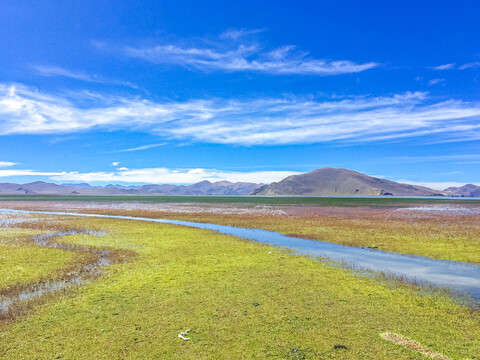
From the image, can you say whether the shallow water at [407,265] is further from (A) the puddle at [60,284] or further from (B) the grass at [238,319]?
(A) the puddle at [60,284]

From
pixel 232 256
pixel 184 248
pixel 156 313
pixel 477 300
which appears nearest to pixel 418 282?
pixel 477 300

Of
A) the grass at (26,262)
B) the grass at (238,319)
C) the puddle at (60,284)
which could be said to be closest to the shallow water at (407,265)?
the grass at (238,319)

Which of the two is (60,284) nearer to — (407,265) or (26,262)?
(26,262)

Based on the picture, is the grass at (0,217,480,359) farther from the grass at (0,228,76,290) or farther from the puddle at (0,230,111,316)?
the grass at (0,228,76,290)

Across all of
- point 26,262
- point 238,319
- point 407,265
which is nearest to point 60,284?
point 26,262

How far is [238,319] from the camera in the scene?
12.9m

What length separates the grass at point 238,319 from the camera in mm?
10445

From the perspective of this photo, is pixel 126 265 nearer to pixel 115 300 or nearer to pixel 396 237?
pixel 115 300

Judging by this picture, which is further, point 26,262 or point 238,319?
point 26,262

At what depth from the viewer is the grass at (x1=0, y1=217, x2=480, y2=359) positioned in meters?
10.4

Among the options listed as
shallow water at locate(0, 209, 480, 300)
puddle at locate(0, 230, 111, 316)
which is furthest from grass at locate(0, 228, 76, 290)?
shallow water at locate(0, 209, 480, 300)

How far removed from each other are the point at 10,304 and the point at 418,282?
23.3m

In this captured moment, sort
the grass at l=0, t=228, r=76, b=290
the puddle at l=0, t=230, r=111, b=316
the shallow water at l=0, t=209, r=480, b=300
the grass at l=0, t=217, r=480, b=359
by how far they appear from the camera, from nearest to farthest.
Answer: the grass at l=0, t=217, r=480, b=359 < the puddle at l=0, t=230, r=111, b=316 < the grass at l=0, t=228, r=76, b=290 < the shallow water at l=0, t=209, r=480, b=300

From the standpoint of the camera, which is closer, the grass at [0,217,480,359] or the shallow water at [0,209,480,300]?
the grass at [0,217,480,359]
